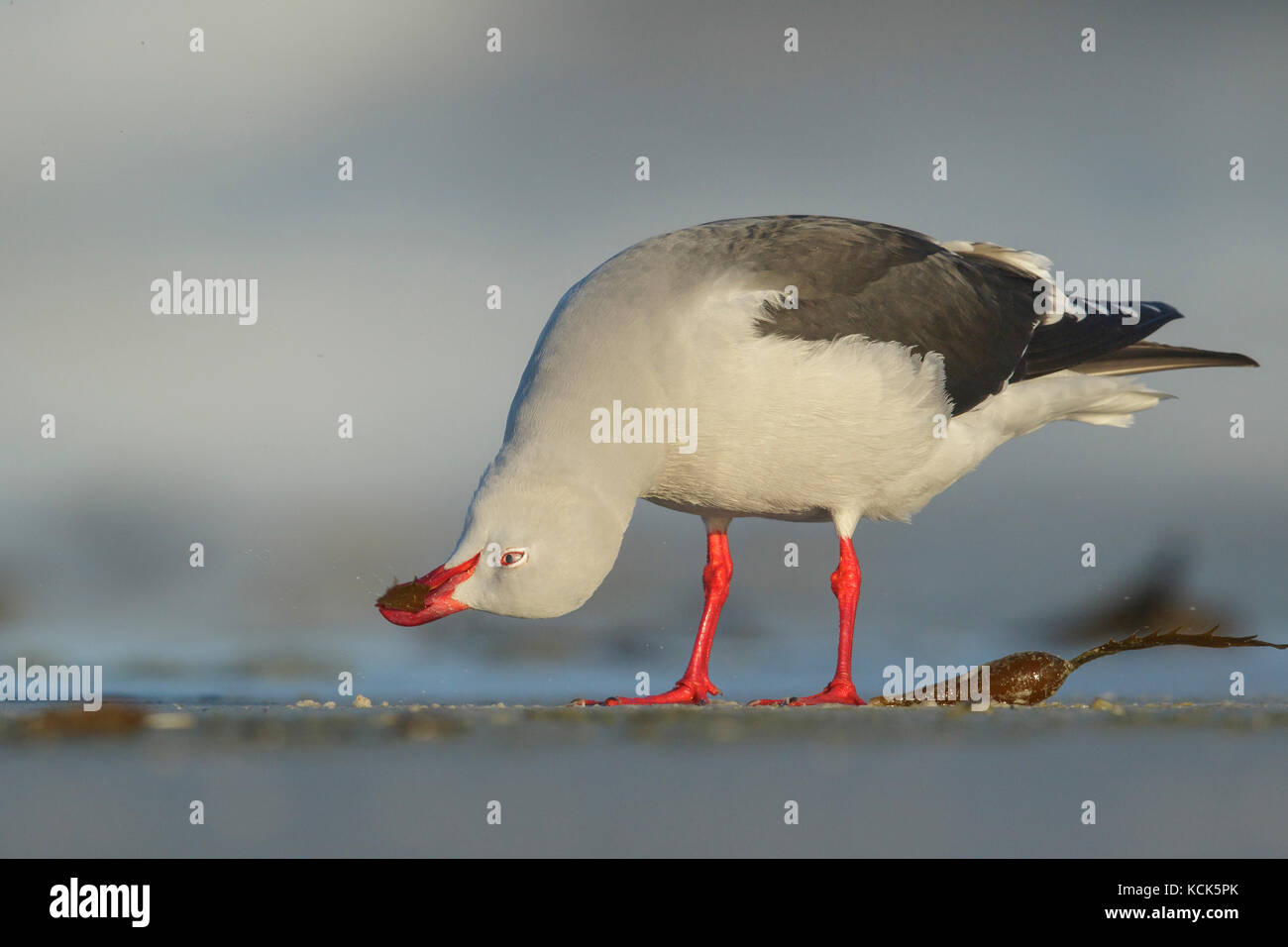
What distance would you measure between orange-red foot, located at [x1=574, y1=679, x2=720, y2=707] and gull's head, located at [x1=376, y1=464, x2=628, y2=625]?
3.29ft

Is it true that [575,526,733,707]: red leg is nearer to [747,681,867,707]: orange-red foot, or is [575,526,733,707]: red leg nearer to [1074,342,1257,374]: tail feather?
[747,681,867,707]: orange-red foot

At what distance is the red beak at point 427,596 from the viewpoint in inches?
282

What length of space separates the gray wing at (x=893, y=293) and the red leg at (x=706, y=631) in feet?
5.31

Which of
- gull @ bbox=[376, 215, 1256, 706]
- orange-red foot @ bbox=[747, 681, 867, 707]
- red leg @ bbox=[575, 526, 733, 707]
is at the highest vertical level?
gull @ bbox=[376, 215, 1256, 706]

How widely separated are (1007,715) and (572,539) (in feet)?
7.33

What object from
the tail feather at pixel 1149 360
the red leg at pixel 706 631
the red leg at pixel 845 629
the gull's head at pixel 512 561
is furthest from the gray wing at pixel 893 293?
the red leg at pixel 706 631

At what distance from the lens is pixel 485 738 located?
22.5 ft

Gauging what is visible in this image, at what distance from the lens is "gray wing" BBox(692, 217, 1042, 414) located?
8.13 meters

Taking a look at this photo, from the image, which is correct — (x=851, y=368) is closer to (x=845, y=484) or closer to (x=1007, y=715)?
(x=845, y=484)

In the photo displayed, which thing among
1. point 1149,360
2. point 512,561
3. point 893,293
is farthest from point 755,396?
point 1149,360

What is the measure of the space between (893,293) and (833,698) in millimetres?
2186

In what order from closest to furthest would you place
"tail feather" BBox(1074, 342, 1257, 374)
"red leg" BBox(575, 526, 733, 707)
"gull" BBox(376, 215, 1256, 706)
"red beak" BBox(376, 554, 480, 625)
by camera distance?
1. "red beak" BBox(376, 554, 480, 625)
2. "gull" BBox(376, 215, 1256, 706)
3. "red leg" BBox(575, 526, 733, 707)
4. "tail feather" BBox(1074, 342, 1257, 374)

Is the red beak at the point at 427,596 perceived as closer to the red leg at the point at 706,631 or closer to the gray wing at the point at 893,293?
the red leg at the point at 706,631

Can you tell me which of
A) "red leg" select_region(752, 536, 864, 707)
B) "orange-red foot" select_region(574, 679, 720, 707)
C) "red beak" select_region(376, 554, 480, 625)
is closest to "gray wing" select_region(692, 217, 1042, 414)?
"red leg" select_region(752, 536, 864, 707)
